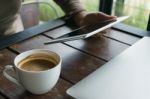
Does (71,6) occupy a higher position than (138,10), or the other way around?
(71,6)

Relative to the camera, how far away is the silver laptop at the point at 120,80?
22.3 inches

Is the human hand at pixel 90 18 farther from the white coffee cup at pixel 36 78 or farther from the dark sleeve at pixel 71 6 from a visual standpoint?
the white coffee cup at pixel 36 78

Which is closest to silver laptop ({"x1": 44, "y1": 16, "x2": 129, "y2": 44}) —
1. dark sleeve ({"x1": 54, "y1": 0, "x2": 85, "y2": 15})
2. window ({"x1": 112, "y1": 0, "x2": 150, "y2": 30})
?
dark sleeve ({"x1": 54, "y1": 0, "x2": 85, "y2": 15})

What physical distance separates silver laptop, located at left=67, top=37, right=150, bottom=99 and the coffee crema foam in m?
0.08

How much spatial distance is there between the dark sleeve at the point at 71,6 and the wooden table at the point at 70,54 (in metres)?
0.12

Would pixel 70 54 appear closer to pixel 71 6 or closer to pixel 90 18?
pixel 90 18

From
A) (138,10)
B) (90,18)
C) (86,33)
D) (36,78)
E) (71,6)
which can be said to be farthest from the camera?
(138,10)

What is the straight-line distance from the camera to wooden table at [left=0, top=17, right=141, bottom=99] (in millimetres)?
602

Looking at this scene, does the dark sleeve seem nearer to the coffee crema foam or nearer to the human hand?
the human hand

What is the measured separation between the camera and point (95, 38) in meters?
0.86

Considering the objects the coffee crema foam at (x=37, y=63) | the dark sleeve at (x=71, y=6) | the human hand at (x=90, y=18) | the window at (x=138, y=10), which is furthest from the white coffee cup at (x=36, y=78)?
the window at (x=138, y=10)

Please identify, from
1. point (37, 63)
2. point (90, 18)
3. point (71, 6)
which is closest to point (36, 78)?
point (37, 63)

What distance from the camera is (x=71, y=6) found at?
103 centimetres

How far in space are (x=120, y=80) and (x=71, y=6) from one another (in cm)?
51
